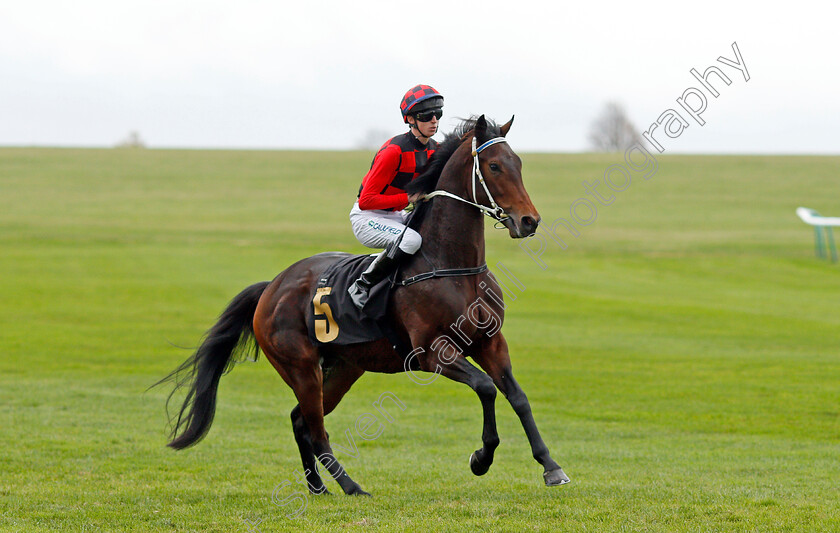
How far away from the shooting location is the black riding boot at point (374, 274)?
666 centimetres

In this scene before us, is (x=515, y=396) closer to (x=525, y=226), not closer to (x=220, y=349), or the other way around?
(x=525, y=226)

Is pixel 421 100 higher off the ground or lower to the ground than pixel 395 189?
higher

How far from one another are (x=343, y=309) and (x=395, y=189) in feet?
3.38

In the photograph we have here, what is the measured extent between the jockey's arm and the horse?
20 centimetres

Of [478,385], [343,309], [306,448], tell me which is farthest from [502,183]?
[306,448]

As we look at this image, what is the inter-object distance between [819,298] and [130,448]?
21.9 m

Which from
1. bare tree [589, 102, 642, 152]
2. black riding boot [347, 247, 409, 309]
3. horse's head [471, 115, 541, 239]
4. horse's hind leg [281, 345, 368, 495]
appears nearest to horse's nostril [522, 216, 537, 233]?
horse's head [471, 115, 541, 239]

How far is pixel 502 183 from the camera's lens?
6.18 meters

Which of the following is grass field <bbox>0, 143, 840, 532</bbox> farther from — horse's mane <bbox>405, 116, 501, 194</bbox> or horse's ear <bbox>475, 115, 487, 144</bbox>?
horse's ear <bbox>475, 115, 487, 144</bbox>

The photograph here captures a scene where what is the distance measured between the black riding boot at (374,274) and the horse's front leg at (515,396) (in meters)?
0.93

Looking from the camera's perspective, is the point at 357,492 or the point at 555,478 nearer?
the point at 555,478

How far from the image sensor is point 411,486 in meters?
7.34

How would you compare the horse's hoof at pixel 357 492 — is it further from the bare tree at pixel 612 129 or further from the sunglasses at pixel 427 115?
the bare tree at pixel 612 129

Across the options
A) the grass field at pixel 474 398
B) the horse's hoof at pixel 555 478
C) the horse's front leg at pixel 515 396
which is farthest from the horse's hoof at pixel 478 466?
the horse's hoof at pixel 555 478
